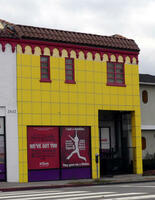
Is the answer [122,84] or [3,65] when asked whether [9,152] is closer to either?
[3,65]

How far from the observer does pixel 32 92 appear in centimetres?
2872

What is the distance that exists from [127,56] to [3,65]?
919 centimetres

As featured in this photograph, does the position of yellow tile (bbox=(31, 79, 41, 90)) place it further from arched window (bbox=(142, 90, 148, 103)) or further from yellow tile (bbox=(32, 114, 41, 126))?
arched window (bbox=(142, 90, 148, 103))

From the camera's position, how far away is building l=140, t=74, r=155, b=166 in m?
36.7

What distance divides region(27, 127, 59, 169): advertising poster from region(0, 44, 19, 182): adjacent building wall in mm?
1039

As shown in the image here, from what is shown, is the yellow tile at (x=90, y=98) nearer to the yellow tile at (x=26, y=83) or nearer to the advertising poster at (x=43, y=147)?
the advertising poster at (x=43, y=147)

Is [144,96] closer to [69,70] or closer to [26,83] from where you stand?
[69,70]

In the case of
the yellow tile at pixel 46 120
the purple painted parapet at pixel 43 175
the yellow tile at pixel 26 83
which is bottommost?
the purple painted parapet at pixel 43 175

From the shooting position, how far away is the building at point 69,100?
93.0ft

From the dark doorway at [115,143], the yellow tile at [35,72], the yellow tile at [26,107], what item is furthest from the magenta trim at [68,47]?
the dark doorway at [115,143]

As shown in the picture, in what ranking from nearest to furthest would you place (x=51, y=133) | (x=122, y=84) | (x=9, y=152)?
(x=9, y=152) → (x=51, y=133) → (x=122, y=84)

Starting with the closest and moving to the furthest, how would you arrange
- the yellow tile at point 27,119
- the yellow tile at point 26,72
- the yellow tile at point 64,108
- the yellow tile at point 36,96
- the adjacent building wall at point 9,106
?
1. the adjacent building wall at point 9,106
2. the yellow tile at point 27,119
3. the yellow tile at point 26,72
4. the yellow tile at point 36,96
5. the yellow tile at point 64,108

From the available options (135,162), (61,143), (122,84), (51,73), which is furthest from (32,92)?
(135,162)

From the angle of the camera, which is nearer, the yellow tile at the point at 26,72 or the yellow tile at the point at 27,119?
the yellow tile at the point at 27,119
